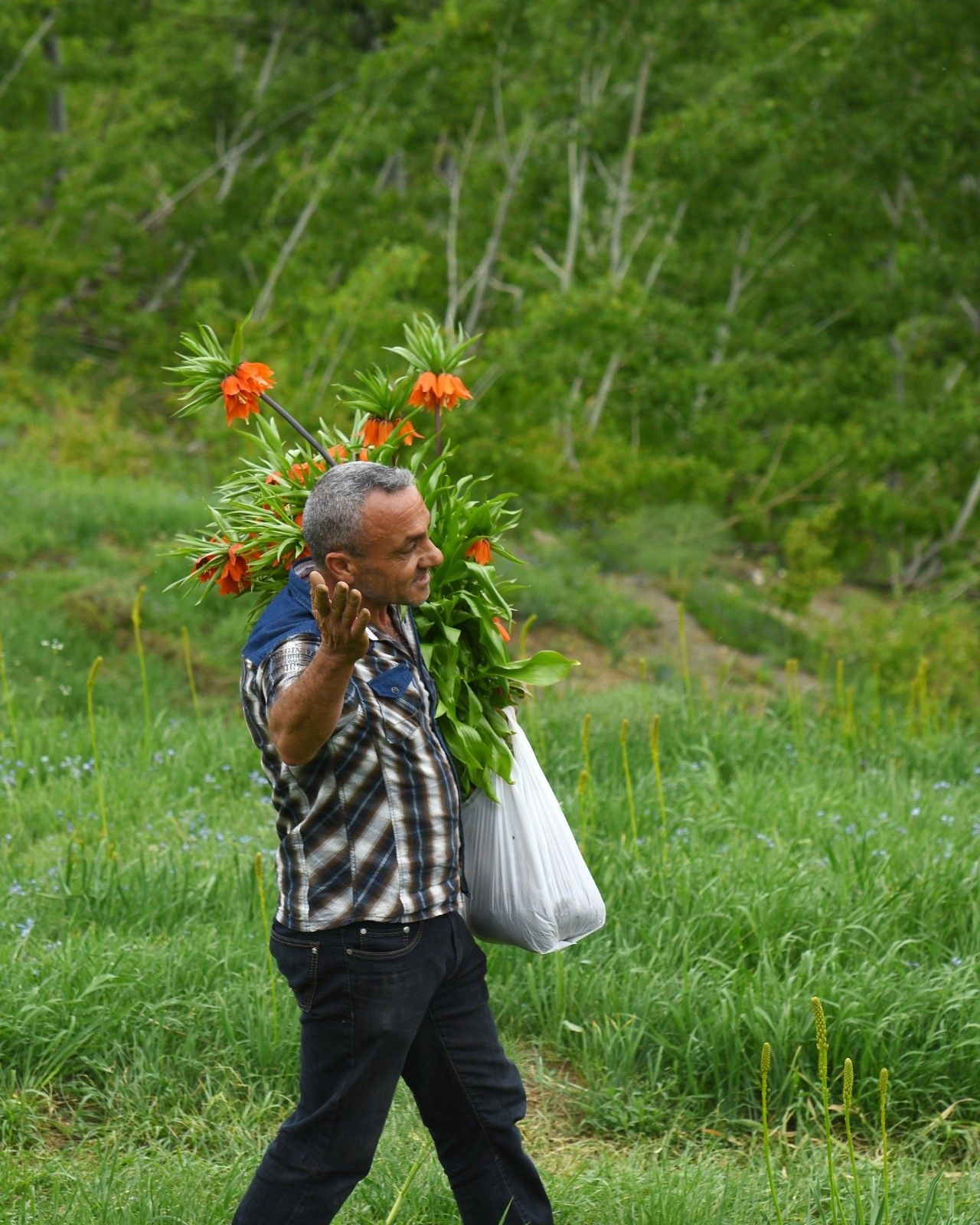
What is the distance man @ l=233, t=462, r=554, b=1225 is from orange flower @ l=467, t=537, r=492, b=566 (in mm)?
330

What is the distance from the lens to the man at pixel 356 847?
2.56 metres

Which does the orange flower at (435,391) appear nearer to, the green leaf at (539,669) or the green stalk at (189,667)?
the green leaf at (539,669)

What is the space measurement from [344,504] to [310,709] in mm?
375

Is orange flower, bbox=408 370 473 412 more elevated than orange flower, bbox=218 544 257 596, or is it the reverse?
orange flower, bbox=408 370 473 412

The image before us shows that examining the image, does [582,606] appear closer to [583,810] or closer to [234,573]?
[583,810]

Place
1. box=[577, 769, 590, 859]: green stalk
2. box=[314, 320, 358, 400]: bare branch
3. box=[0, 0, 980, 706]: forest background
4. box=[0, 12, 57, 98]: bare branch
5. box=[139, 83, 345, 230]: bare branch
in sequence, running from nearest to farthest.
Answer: box=[577, 769, 590, 859]: green stalk → box=[314, 320, 358, 400]: bare branch → box=[0, 0, 980, 706]: forest background → box=[0, 12, 57, 98]: bare branch → box=[139, 83, 345, 230]: bare branch

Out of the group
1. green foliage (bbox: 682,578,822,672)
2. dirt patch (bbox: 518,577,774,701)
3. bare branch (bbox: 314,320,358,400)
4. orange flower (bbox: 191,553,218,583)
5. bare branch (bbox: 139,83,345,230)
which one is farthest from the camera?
bare branch (bbox: 139,83,345,230)

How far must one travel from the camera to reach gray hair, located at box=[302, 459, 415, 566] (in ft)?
8.31

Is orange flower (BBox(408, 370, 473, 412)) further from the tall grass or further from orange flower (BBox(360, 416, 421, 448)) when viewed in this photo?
the tall grass

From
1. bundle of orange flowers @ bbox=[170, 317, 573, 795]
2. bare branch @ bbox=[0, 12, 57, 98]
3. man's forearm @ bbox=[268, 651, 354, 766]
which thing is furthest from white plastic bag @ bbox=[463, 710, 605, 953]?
bare branch @ bbox=[0, 12, 57, 98]

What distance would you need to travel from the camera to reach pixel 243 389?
10.1ft

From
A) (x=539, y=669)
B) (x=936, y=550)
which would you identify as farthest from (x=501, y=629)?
(x=936, y=550)

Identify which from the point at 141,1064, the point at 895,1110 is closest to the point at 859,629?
the point at 895,1110

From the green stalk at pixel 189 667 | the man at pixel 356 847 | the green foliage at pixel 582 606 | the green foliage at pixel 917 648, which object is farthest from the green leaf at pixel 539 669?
the green foliage at pixel 917 648
